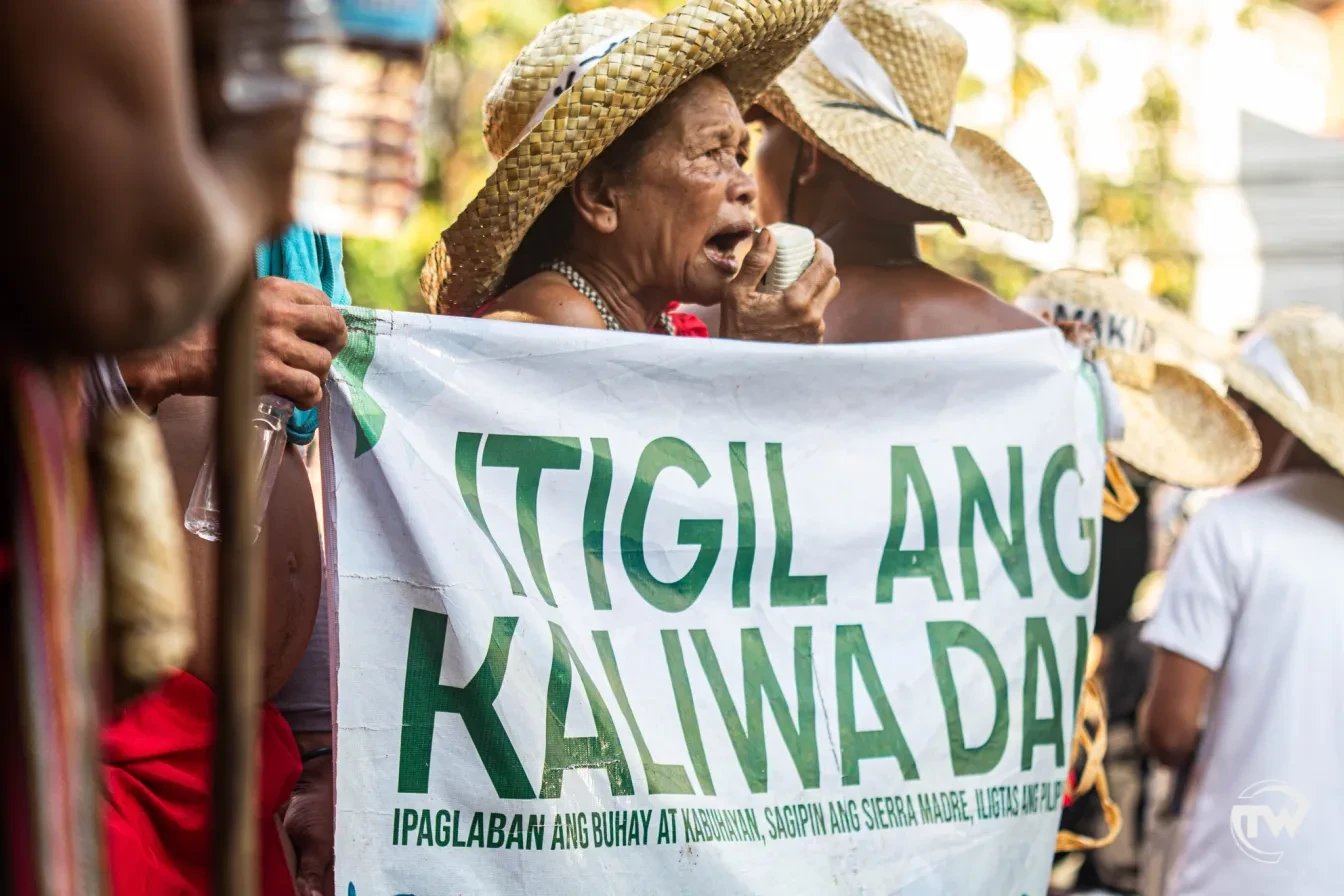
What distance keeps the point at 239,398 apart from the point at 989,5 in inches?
333

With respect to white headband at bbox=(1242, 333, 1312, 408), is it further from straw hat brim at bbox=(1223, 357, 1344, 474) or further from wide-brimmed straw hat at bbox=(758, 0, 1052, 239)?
wide-brimmed straw hat at bbox=(758, 0, 1052, 239)

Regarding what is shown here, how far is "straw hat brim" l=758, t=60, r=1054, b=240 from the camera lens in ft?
11.7

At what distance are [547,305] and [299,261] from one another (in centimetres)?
44

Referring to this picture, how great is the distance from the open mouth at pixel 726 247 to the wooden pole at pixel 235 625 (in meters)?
1.79

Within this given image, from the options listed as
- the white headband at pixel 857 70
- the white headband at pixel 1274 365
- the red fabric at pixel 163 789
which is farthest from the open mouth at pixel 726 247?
the white headband at pixel 1274 365

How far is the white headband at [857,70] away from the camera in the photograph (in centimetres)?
368

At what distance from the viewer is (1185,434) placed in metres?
3.92

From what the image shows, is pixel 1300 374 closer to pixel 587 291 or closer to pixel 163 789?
pixel 587 291

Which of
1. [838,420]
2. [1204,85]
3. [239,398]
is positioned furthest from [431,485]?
[1204,85]

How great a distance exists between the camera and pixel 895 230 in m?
3.80

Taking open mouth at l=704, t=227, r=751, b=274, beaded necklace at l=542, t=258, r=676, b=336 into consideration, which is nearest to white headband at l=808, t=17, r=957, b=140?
open mouth at l=704, t=227, r=751, b=274

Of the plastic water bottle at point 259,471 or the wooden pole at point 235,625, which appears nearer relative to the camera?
the wooden pole at point 235,625

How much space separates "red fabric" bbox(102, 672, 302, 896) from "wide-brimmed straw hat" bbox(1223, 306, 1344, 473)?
2.86 metres

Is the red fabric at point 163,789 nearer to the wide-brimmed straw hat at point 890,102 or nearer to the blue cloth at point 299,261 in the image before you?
the blue cloth at point 299,261
